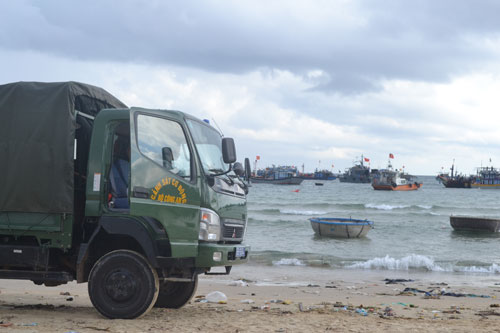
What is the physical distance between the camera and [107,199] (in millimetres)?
7625

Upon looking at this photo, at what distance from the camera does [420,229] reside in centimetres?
3512

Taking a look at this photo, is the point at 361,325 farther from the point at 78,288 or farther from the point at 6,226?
the point at 78,288

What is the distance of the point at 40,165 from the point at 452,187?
140 m

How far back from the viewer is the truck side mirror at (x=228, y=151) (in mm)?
7668

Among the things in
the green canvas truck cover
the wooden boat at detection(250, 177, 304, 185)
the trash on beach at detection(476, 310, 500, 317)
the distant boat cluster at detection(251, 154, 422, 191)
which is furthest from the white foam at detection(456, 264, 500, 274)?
the wooden boat at detection(250, 177, 304, 185)

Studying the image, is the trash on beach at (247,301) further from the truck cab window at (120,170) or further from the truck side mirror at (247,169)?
the truck cab window at (120,170)

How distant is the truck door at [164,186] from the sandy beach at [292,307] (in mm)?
1298

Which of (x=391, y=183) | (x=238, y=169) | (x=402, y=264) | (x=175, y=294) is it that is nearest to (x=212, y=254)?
(x=238, y=169)

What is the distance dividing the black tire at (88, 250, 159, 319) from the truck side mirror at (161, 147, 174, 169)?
4.26 ft

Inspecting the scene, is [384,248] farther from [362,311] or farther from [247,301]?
[362,311]

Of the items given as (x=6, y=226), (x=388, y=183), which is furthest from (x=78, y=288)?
(x=388, y=183)

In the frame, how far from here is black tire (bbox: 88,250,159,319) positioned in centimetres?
750

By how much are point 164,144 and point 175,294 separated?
296cm

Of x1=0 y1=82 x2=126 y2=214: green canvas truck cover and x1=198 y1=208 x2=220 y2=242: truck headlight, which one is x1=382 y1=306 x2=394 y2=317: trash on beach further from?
x1=0 y1=82 x2=126 y2=214: green canvas truck cover
